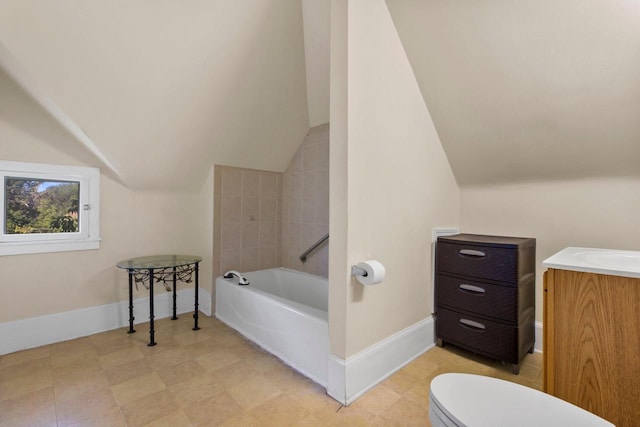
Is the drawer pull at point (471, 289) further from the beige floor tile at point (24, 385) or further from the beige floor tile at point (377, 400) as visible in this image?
the beige floor tile at point (24, 385)

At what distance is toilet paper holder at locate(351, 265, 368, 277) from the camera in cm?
147

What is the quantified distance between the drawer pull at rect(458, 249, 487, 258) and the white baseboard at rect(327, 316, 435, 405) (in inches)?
21.3

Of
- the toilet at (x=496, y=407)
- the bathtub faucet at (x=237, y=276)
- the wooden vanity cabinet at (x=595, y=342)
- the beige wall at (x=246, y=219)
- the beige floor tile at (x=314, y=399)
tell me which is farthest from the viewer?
the beige wall at (x=246, y=219)

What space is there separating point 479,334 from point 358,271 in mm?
1015

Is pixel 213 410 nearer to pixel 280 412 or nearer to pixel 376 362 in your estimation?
pixel 280 412

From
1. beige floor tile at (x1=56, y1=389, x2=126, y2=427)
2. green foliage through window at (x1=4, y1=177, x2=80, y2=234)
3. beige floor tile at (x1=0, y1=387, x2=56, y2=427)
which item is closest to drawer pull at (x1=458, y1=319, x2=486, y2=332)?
beige floor tile at (x1=56, y1=389, x2=126, y2=427)

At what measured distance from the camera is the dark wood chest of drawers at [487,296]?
1.74 metres

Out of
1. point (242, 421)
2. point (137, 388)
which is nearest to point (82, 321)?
point (137, 388)

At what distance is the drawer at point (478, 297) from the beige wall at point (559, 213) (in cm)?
48

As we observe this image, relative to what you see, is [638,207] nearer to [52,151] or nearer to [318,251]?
[318,251]

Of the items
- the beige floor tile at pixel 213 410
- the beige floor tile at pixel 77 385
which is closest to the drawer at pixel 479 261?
the beige floor tile at pixel 213 410

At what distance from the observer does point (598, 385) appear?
3.82ft

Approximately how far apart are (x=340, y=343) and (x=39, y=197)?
2.33 metres

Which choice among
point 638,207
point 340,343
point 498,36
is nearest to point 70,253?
point 340,343
